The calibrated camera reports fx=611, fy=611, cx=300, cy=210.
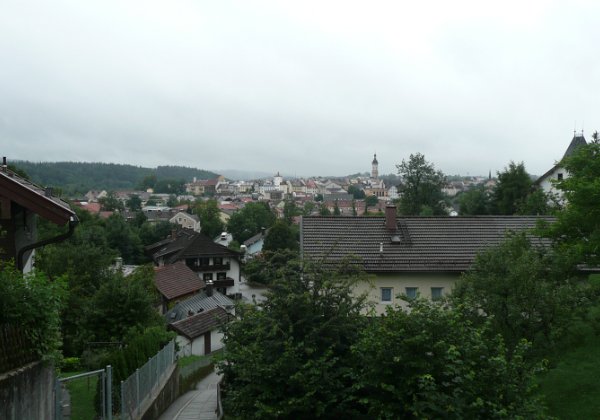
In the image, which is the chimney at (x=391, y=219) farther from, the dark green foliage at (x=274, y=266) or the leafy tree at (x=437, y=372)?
A: the leafy tree at (x=437, y=372)

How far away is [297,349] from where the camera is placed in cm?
1097

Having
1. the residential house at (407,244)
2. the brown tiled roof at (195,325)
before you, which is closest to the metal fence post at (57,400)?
the residential house at (407,244)

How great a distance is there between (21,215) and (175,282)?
38566 mm

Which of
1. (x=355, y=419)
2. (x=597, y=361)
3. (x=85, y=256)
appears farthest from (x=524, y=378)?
(x=85, y=256)

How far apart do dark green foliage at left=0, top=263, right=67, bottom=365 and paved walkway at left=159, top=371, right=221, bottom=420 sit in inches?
322

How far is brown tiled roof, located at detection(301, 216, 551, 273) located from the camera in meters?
25.4

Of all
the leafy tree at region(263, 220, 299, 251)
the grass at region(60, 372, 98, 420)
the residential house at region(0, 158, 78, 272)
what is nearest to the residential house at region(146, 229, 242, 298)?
the leafy tree at region(263, 220, 299, 251)

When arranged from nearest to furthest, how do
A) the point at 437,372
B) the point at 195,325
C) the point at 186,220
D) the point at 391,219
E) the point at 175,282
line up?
1. the point at 437,372
2. the point at 391,219
3. the point at 195,325
4. the point at 175,282
5. the point at 186,220

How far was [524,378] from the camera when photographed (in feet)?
30.9

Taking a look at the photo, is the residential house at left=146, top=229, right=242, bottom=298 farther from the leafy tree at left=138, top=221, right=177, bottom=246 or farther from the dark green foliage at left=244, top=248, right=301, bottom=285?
the dark green foliage at left=244, top=248, right=301, bottom=285

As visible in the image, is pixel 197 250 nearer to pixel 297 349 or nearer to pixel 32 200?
pixel 32 200

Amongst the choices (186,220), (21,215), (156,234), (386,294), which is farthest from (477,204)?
(186,220)

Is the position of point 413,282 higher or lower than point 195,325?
higher

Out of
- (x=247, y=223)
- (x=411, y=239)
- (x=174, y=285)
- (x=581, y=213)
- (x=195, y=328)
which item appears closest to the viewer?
(x=581, y=213)
